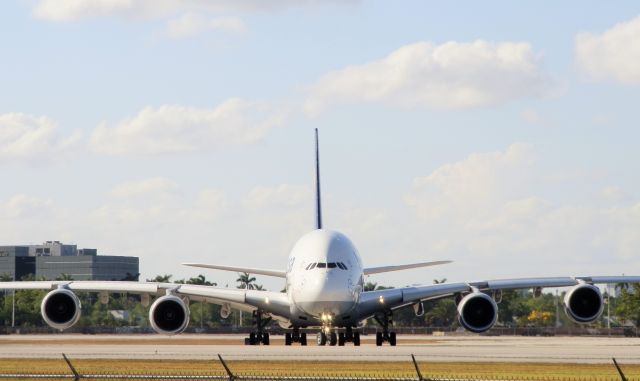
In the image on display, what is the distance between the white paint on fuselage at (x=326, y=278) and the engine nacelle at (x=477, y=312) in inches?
177

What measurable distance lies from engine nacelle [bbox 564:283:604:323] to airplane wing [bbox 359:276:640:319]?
0.68m

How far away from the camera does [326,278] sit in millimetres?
51844

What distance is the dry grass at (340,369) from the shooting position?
31.9 meters

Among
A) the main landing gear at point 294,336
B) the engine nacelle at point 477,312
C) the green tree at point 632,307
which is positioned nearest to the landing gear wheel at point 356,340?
the main landing gear at point 294,336

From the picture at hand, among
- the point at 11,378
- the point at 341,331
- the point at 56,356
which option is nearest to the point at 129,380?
the point at 11,378

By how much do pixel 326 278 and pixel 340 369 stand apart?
1745 centimetres

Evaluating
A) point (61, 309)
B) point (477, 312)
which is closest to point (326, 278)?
point (477, 312)

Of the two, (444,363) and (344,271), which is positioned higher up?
(344,271)

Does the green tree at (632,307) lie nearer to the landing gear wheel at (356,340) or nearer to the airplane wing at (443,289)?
the airplane wing at (443,289)

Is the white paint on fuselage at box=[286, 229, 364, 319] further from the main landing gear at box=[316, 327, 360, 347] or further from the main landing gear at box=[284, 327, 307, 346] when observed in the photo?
the main landing gear at box=[284, 327, 307, 346]

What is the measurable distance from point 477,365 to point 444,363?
3.77 ft

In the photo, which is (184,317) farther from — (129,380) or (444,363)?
(129,380)

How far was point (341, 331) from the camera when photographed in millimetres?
56000

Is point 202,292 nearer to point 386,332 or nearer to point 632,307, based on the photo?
point 386,332
